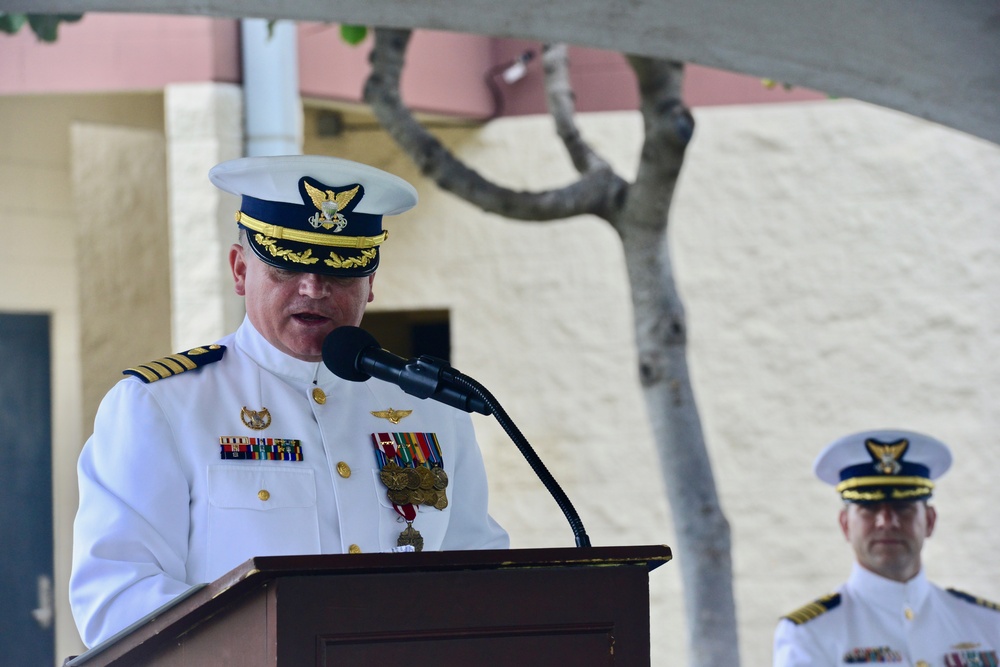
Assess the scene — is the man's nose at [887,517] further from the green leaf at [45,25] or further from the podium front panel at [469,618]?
the podium front panel at [469,618]

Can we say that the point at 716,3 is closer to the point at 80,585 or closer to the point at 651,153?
the point at 651,153

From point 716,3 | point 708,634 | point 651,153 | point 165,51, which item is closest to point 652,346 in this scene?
point 651,153

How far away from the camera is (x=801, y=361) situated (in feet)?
22.0

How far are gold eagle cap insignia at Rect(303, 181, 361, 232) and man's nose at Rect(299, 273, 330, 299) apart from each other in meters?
0.08

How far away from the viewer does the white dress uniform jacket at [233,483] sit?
185cm

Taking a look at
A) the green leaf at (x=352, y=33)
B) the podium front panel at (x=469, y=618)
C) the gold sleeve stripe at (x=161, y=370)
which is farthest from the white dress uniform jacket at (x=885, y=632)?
the podium front panel at (x=469, y=618)

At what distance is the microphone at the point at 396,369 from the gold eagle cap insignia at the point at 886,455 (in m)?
3.21

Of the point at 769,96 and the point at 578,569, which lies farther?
the point at 769,96

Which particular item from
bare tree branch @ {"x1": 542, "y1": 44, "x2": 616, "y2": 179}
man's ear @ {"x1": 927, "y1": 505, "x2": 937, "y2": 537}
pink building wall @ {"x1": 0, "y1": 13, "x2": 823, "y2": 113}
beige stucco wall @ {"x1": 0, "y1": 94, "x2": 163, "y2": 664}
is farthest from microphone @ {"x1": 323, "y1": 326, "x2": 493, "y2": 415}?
beige stucco wall @ {"x1": 0, "y1": 94, "x2": 163, "y2": 664}

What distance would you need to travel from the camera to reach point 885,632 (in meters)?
4.75

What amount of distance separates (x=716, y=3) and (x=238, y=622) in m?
2.31

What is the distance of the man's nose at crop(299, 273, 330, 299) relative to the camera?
2.14 m

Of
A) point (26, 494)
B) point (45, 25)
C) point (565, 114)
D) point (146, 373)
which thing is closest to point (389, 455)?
point (146, 373)

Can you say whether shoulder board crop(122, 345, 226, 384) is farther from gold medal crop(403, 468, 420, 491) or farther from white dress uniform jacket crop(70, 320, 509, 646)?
gold medal crop(403, 468, 420, 491)
